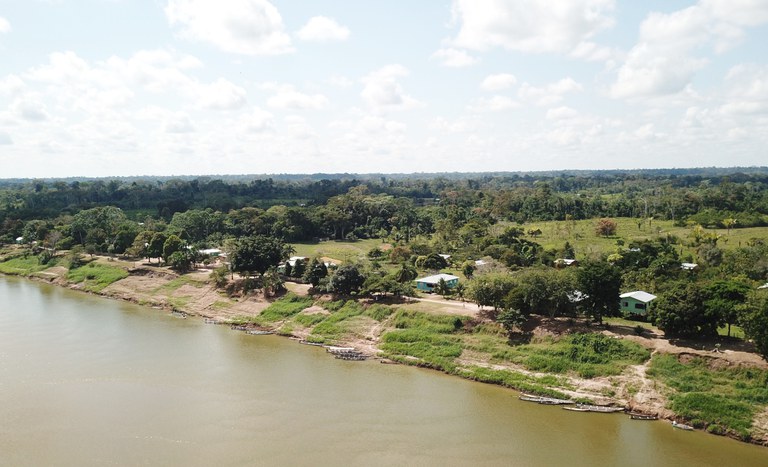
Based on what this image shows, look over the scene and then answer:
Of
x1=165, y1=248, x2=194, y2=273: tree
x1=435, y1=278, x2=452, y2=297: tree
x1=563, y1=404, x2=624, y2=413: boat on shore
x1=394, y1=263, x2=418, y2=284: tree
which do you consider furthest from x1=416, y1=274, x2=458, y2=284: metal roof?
x1=165, y1=248, x2=194, y2=273: tree

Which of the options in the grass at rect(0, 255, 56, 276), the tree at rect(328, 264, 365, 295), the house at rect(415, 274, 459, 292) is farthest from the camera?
the grass at rect(0, 255, 56, 276)

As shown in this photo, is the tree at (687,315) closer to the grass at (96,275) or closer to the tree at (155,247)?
the tree at (155,247)

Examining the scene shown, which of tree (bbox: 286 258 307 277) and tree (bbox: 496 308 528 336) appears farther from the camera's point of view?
tree (bbox: 286 258 307 277)

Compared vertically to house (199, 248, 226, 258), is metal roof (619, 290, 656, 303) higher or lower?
higher

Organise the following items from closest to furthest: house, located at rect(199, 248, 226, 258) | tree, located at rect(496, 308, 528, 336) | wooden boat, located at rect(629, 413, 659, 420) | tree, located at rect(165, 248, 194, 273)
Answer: wooden boat, located at rect(629, 413, 659, 420), tree, located at rect(496, 308, 528, 336), tree, located at rect(165, 248, 194, 273), house, located at rect(199, 248, 226, 258)

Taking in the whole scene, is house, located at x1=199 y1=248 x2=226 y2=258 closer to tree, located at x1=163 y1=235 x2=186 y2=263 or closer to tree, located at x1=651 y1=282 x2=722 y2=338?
tree, located at x1=163 y1=235 x2=186 y2=263

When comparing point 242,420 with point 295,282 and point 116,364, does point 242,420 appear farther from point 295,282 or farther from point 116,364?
point 295,282

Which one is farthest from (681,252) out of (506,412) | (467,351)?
(506,412)
